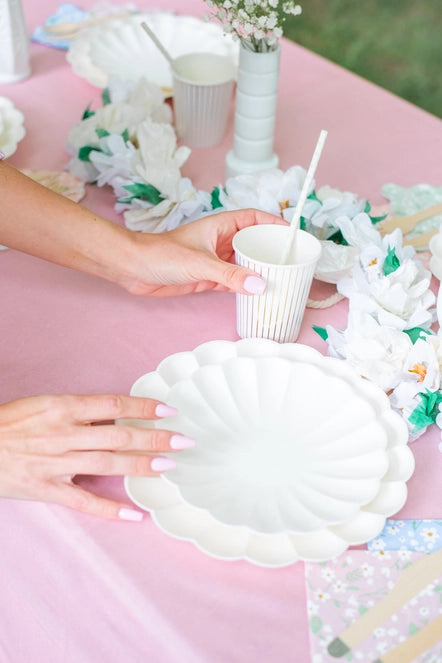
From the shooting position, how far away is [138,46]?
157 cm

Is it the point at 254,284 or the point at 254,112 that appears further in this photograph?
the point at 254,112

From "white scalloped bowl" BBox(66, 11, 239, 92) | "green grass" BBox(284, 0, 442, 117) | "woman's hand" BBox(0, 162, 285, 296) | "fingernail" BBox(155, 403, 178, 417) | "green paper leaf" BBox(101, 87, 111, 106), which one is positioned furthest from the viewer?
"green grass" BBox(284, 0, 442, 117)

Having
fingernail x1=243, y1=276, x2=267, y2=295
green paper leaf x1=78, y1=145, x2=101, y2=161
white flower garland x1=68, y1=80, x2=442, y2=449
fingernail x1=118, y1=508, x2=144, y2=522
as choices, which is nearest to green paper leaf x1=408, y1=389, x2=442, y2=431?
white flower garland x1=68, y1=80, x2=442, y2=449

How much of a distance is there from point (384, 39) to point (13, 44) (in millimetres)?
2850

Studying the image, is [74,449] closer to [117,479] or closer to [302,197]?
[117,479]

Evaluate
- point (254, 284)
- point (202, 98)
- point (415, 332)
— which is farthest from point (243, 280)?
point (202, 98)

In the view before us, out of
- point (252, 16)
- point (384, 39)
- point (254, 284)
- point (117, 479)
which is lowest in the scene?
point (384, 39)

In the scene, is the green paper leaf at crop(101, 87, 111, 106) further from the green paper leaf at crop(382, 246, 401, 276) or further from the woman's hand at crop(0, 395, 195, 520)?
the woman's hand at crop(0, 395, 195, 520)

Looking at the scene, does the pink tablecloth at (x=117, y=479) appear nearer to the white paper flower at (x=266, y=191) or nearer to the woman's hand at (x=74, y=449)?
the woman's hand at (x=74, y=449)

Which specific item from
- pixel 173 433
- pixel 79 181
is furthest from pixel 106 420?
pixel 79 181

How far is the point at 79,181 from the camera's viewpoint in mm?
1251

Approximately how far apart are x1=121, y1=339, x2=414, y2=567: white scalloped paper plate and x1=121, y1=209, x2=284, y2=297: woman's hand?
0.43ft

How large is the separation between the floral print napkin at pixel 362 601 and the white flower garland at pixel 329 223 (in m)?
0.17

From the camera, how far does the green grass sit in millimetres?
3680
